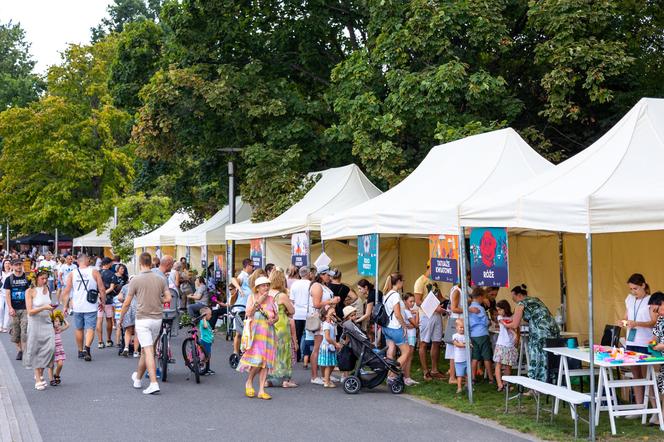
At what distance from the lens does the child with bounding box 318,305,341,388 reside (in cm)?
1268

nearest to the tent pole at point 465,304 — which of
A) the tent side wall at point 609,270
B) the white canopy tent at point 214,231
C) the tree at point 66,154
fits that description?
the tent side wall at point 609,270

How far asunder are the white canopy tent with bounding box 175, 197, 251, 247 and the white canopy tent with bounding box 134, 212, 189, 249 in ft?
8.37

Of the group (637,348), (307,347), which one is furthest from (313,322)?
(637,348)

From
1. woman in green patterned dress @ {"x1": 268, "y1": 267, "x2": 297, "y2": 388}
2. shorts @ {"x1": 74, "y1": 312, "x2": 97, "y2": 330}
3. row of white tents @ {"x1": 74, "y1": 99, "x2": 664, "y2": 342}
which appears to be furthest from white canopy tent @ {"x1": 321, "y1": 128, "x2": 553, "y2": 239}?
shorts @ {"x1": 74, "y1": 312, "x2": 97, "y2": 330}

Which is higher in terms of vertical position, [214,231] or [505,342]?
[214,231]

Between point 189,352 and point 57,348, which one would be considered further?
point 189,352

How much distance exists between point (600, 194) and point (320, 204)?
10432 millimetres

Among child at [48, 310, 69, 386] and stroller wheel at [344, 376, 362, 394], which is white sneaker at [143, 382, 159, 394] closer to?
child at [48, 310, 69, 386]

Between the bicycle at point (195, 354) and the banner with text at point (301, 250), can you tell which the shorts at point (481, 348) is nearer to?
the bicycle at point (195, 354)

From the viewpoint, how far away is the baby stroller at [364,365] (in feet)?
39.8

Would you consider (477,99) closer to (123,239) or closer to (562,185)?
(562,185)

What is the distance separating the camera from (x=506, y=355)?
473 inches

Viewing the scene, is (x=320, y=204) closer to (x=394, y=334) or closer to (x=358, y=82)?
(x=358, y=82)

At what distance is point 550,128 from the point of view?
20641mm
